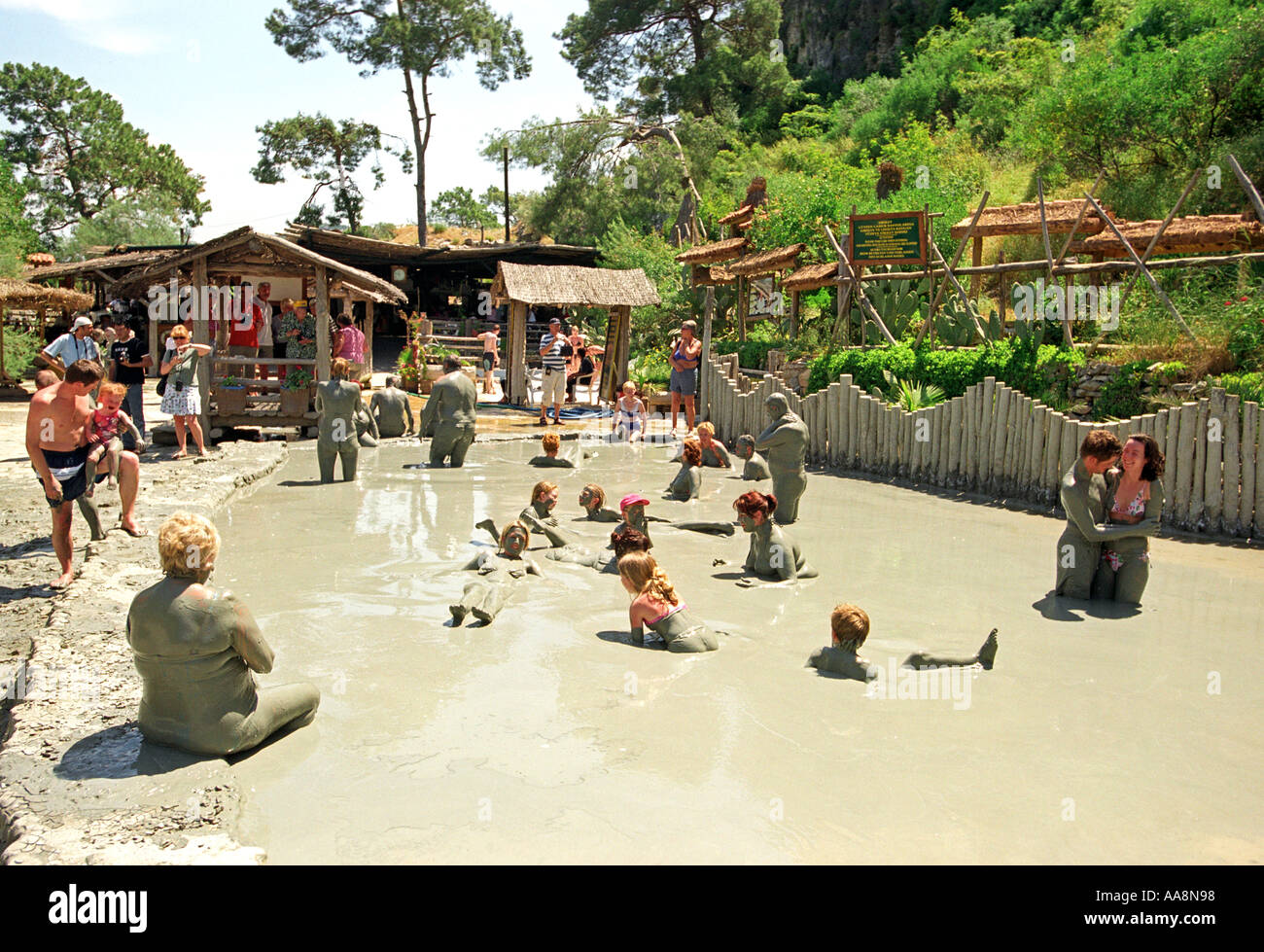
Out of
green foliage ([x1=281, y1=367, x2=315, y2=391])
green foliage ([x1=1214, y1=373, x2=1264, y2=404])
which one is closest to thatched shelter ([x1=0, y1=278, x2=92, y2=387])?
green foliage ([x1=281, y1=367, x2=315, y2=391])

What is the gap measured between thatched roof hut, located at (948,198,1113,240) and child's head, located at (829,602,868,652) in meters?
A: 12.7

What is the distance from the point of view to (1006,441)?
12.7 metres

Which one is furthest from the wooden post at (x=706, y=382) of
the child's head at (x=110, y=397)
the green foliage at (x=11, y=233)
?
the green foliage at (x=11, y=233)

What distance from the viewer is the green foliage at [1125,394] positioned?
477 inches

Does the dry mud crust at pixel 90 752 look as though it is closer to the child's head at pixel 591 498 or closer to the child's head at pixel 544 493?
the child's head at pixel 544 493

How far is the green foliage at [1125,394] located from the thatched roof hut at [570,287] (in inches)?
460

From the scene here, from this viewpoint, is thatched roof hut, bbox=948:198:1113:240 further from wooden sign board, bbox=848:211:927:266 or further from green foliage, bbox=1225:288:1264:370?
green foliage, bbox=1225:288:1264:370

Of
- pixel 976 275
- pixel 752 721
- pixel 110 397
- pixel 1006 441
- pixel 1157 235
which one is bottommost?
pixel 752 721

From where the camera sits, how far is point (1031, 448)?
12.3m

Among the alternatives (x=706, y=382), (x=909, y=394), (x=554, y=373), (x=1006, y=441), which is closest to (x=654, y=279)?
(x=554, y=373)

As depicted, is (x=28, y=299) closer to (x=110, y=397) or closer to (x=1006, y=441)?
(x=110, y=397)

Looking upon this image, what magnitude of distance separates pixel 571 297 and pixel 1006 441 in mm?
11226

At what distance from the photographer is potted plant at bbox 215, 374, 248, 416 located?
16594 millimetres

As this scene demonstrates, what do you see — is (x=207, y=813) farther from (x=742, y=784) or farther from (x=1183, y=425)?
(x=1183, y=425)
